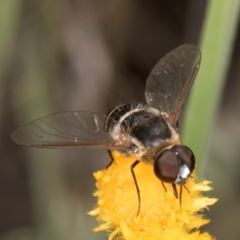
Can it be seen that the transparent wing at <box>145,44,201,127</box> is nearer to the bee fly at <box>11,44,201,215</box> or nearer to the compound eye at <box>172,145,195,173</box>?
the bee fly at <box>11,44,201,215</box>

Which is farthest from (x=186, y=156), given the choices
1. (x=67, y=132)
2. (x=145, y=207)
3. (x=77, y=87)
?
(x=77, y=87)

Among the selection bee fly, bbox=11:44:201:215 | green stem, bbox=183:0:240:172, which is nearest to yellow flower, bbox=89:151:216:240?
bee fly, bbox=11:44:201:215

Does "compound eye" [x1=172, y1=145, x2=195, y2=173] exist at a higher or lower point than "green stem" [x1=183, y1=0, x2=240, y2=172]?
lower

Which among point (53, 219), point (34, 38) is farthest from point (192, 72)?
point (34, 38)

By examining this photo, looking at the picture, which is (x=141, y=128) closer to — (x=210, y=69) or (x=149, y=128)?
(x=149, y=128)

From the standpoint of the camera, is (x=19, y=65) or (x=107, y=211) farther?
(x=19, y=65)

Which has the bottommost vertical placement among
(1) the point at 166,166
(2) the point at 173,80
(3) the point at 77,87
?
(3) the point at 77,87

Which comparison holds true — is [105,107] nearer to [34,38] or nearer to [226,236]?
[34,38]
